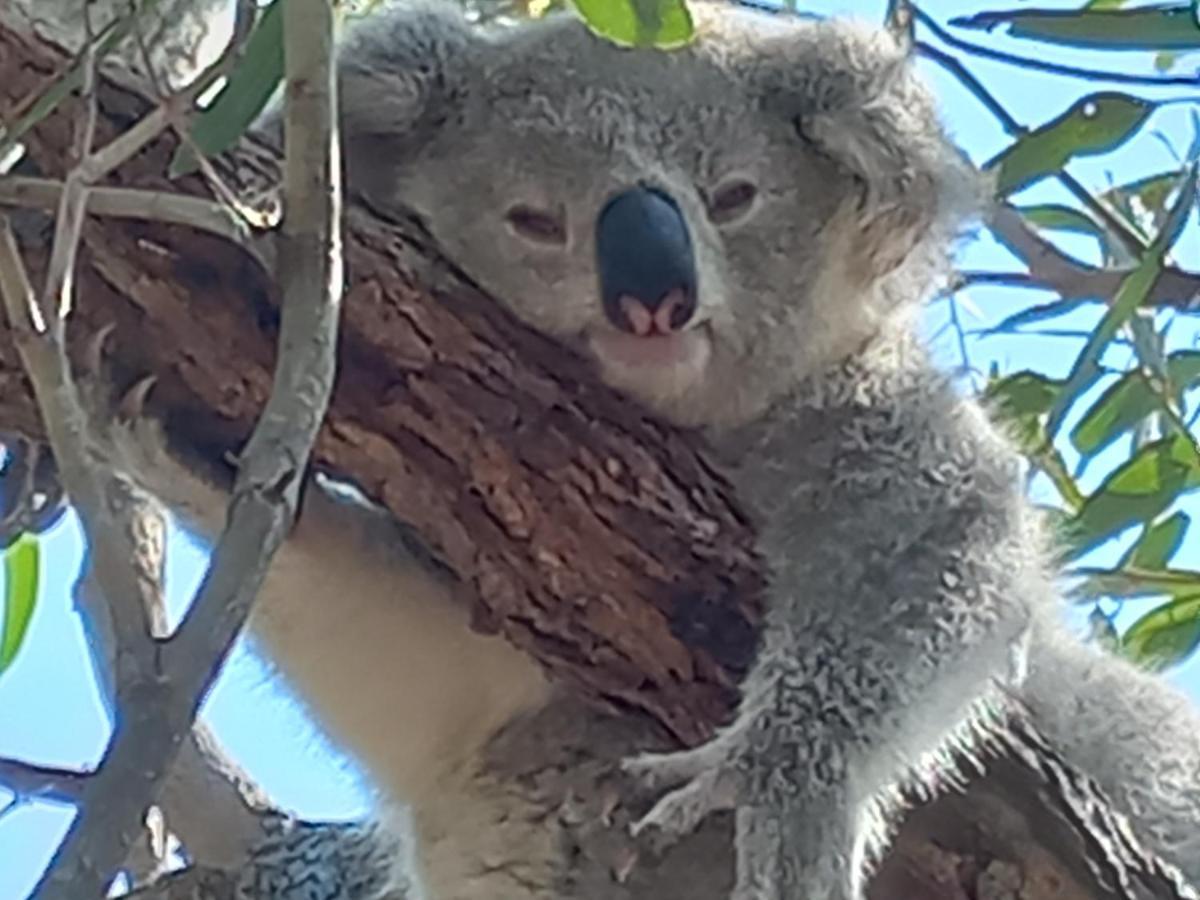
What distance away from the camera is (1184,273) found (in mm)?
2225

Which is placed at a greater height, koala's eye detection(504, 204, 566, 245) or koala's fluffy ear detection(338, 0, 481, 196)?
koala's fluffy ear detection(338, 0, 481, 196)

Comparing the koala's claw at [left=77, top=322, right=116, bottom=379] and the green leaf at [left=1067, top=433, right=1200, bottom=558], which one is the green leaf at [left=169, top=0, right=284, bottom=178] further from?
the green leaf at [left=1067, top=433, right=1200, bottom=558]

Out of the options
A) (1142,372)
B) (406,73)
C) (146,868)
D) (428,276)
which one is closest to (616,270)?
(428,276)

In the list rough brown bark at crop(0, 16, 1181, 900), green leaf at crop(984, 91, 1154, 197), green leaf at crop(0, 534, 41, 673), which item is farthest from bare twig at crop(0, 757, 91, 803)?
green leaf at crop(984, 91, 1154, 197)

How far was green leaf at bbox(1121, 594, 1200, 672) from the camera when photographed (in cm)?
220

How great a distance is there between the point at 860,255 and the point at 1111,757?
0.47 metres

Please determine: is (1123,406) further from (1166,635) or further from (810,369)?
(810,369)

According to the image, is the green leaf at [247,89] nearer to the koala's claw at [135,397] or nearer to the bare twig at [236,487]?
the bare twig at [236,487]

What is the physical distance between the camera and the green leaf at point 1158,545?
2277 mm

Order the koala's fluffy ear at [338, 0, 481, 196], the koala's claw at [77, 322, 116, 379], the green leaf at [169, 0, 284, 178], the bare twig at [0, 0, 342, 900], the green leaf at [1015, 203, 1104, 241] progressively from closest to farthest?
1. the bare twig at [0, 0, 342, 900]
2. the green leaf at [169, 0, 284, 178]
3. the koala's claw at [77, 322, 116, 379]
4. the koala's fluffy ear at [338, 0, 481, 196]
5. the green leaf at [1015, 203, 1104, 241]

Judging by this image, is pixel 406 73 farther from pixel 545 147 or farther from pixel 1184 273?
pixel 1184 273

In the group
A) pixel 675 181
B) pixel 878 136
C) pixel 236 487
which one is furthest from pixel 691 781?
pixel 236 487

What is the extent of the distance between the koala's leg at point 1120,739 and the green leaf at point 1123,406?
224 mm

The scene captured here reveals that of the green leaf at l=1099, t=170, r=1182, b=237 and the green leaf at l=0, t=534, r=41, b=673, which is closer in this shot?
the green leaf at l=0, t=534, r=41, b=673
